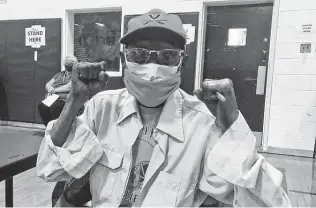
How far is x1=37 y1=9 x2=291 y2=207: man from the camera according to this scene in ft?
2.66

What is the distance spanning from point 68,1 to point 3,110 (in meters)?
2.20

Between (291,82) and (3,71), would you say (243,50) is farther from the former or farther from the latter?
(3,71)

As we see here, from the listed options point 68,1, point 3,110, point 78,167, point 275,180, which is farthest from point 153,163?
point 3,110

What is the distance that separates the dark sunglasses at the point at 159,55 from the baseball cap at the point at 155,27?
4 centimetres

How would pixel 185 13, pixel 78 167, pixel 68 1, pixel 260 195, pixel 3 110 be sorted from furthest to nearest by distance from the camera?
pixel 3 110 < pixel 68 1 < pixel 185 13 < pixel 78 167 < pixel 260 195

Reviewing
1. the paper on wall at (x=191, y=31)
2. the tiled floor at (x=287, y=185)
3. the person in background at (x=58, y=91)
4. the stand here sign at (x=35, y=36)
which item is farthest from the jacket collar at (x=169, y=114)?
the stand here sign at (x=35, y=36)

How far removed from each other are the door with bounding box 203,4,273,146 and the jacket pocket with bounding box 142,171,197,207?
299cm

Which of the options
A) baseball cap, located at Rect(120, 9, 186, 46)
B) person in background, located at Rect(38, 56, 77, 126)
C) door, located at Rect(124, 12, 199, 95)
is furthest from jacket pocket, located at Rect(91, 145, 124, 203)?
door, located at Rect(124, 12, 199, 95)

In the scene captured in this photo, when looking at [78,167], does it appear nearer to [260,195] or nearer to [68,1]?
[260,195]

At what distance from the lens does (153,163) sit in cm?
88

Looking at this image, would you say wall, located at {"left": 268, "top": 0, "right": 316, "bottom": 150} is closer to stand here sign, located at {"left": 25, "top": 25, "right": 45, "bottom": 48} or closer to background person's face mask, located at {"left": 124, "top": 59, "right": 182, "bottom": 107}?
background person's face mask, located at {"left": 124, "top": 59, "right": 182, "bottom": 107}

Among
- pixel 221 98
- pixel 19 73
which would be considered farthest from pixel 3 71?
pixel 221 98

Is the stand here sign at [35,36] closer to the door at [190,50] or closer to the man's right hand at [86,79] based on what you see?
the door at [190,50]

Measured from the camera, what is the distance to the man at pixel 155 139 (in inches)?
31.9
